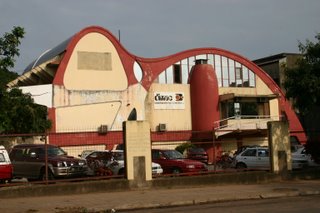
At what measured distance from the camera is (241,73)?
185 feet

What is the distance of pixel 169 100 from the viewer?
51281 millimetres

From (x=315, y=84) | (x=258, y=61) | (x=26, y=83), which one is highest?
(x=258, y=61)

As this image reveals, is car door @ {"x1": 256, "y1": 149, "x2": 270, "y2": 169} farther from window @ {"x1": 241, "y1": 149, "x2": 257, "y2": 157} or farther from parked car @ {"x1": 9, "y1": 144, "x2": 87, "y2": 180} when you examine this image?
parked car @ {"x1": 9, "y1": 144, "x2": 87, "y2": 180}

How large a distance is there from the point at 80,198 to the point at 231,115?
126 feet

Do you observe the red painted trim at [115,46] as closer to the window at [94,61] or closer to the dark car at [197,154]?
the window at [94,61]

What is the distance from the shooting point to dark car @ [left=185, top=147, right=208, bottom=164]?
26231 millimetres

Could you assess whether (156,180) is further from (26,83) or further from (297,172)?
(26,83)

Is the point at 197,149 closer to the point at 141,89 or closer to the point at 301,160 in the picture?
the point at 301,160

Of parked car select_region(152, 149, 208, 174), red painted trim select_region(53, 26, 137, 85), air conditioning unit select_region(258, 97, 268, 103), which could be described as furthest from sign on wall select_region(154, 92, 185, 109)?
parked car select_region(152, 149, 208, 174)

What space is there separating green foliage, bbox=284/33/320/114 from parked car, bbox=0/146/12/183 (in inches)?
487

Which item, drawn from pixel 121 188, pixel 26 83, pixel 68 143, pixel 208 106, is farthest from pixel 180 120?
pixel 121 188

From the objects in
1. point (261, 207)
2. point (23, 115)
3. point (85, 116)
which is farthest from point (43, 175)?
point (85, 116)

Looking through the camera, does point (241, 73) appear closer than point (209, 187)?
No

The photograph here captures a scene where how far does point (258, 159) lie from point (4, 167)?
13269mm
